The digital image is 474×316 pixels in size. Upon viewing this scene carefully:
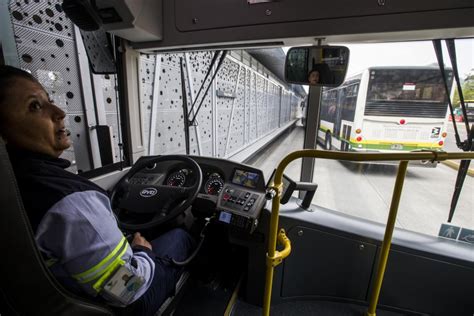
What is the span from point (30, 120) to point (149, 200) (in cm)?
85

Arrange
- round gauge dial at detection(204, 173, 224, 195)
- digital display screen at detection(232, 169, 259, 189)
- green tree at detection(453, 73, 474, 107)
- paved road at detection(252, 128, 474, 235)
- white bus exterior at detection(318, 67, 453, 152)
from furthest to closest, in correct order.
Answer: white bus exterior at detection(318, 67, 453, 152) → paved road at detection(252, 128, 474, 235) → round gauge dial at detection(204, 173, 224, 195) → digital display screen at detection(232, 169, 259, 189) → green tree at detection(453, 73, 474, 107)

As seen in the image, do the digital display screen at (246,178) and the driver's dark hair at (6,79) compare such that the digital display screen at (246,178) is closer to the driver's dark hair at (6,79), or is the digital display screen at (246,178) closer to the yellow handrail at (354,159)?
the yellow handrail at (354,159)

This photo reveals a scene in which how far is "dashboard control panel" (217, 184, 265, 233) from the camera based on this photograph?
138 centimetres

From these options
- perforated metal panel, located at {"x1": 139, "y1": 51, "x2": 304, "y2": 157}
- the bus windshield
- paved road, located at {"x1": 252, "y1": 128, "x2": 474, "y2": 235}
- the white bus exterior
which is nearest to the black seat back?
perforated metal panel, located at {"x1": 139, "y1": 51, "x2": 304, "y2": 157}

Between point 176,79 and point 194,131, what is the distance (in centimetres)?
98

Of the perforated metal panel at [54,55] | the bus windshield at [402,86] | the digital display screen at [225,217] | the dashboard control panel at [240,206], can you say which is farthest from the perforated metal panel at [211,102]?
the bus windshield at [402,86]

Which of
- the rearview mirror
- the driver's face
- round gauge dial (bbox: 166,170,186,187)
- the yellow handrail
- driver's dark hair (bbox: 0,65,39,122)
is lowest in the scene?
round gauge dial (bbox: 166,170,186,187)

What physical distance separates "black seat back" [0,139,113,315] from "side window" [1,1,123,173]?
122cm

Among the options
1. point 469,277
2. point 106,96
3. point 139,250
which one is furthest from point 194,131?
point 469,277

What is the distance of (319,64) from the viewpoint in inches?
52.9

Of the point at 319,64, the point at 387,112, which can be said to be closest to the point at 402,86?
the point at 387,112

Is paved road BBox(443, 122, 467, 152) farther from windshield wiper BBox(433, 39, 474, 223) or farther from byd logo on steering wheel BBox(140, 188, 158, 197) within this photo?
byd logo on steering wheel BBox(140, 188, 158, 197)

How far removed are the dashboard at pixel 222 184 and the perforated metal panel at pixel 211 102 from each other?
68 cm

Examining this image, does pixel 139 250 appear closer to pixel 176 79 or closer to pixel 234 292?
pixel 234 292
